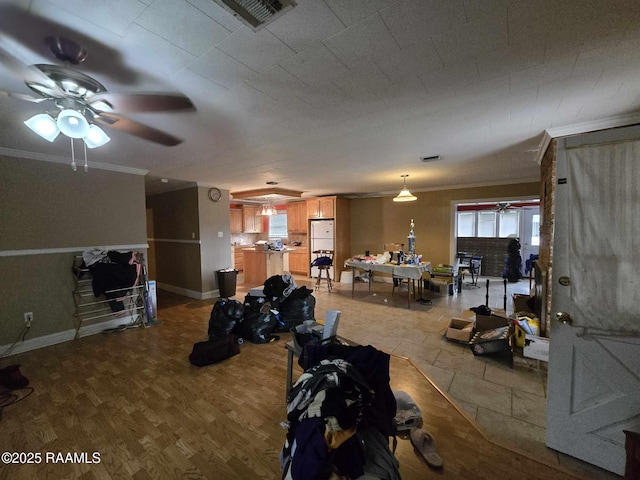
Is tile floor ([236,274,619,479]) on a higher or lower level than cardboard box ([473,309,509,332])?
lower

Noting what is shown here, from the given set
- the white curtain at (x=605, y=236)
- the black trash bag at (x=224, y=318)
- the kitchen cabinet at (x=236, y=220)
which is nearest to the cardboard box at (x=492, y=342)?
the white curtain at (x=605, y=236)

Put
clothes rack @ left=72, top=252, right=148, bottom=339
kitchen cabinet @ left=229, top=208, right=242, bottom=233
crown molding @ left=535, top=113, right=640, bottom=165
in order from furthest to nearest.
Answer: kitchen cabinet @ left=229, top=208, right=242, bottom=233, clothes rack @ left=72, top=252, right=148, bottom=339, crown molding @ left=535, top=113, right=640, bottom=165

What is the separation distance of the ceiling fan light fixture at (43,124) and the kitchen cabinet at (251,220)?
688cm

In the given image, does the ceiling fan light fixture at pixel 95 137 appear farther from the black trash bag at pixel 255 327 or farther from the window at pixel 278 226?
the window at pixel 278 226

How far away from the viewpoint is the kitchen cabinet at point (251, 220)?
8.61m

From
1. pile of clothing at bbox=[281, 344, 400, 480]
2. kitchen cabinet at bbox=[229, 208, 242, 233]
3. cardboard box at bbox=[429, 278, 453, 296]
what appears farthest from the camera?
kitchen cabinet at bbox=[229, 208, 242, 233]

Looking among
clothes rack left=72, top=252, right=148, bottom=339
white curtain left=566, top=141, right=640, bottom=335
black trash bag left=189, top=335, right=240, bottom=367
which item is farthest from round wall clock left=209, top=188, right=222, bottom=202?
white curtain left=566, top=141, right=640, bottom=335

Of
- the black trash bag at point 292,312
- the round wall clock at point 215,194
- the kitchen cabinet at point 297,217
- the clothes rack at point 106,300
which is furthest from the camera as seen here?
the kitchen cabinet at point 297,217

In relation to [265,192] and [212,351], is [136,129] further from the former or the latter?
[265,192]

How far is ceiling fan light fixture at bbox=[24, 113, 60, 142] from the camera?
165 cm

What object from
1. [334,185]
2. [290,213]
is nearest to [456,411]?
[334,185]

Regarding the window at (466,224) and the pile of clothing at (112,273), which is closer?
the pile of clothing at (112,273)

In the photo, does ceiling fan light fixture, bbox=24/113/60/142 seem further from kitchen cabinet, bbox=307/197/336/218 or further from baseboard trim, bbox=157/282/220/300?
kitchen cabinet, bbox=307/197/336/218

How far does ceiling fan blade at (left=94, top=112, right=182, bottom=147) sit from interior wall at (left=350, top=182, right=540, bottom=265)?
5311mm
